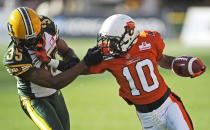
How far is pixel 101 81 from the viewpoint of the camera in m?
13.0

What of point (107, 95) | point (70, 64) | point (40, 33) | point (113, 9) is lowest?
point (113, 9)

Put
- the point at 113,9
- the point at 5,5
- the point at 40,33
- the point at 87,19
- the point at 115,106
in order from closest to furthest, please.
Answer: the point at 40,33 < the point at 115,106 < the point at 87,19 < the point at 5,5 < the point at 113,9

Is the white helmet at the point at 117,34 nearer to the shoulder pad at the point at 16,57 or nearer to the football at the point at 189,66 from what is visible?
the football at the point at 189,66

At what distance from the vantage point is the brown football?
5.86 metres

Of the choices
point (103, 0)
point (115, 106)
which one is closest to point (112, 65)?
point (115, 106)

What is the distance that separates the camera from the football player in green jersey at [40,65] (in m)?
5.71

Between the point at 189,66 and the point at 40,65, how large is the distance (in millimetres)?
1598

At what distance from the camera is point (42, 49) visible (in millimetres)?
5891

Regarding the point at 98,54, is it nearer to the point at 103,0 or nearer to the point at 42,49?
the point at 42,49

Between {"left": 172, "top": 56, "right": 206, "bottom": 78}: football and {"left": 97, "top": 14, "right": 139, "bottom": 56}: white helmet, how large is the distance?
2.11 ft

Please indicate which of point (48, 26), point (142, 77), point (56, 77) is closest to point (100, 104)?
point (48, 26)

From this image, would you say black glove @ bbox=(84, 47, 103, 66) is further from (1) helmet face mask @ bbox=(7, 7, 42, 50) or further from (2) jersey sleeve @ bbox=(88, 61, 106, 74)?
(1) helmet face mask @ bbox=(7, 7, 42, 50)

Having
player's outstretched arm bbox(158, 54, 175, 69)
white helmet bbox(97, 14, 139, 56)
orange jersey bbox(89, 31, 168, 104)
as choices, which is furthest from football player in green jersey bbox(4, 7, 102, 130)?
player's outstretched arm bbox(158, 54, 175, 69)

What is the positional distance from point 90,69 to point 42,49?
0.60m
